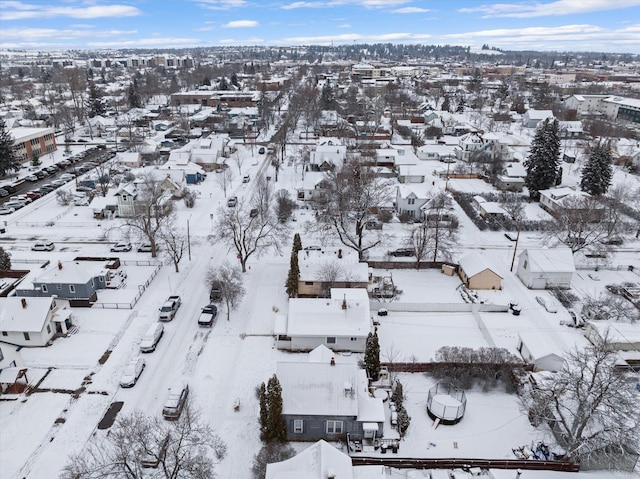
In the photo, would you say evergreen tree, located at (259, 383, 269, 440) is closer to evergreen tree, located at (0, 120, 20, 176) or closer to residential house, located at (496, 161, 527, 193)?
residential house, located at (496, 161, 527, 193)

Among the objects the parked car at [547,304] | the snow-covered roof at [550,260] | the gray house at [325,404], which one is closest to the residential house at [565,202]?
the snow-covered roof at [550,260]

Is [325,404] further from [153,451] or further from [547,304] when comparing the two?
[547,304]

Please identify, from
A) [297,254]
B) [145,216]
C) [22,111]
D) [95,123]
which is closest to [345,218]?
[297,254]

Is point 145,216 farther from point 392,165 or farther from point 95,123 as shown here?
point 95,123

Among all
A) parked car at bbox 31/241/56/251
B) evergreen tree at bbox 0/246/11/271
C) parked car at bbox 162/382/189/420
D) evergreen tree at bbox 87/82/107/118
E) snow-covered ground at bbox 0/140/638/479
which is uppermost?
evergreen tree at bbox 87/82/107/118

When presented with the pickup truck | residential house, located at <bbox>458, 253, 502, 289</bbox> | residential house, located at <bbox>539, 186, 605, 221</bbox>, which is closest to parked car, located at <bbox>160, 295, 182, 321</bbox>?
the pickup truck
